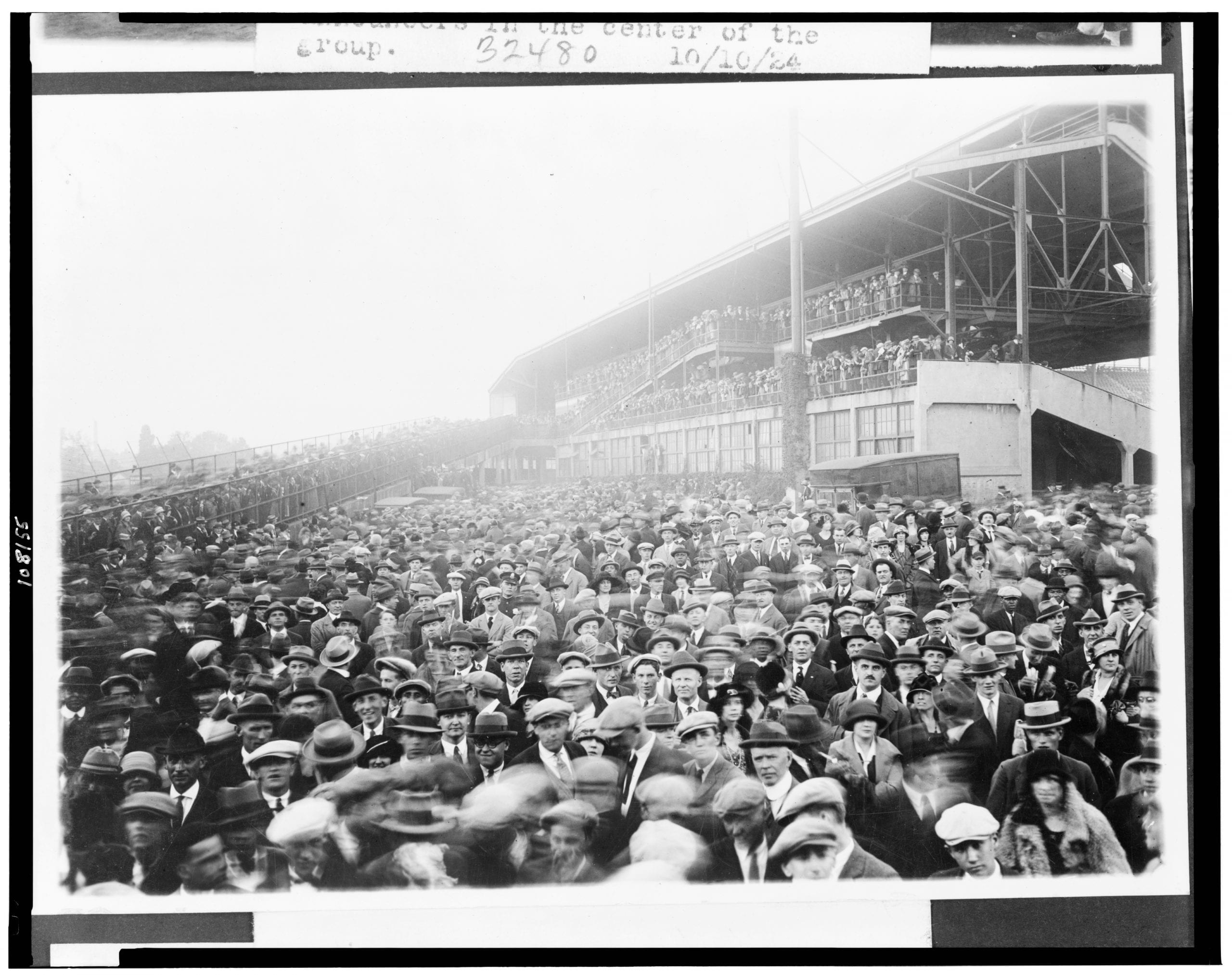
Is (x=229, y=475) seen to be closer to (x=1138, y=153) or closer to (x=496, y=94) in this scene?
(x=496, y=94)

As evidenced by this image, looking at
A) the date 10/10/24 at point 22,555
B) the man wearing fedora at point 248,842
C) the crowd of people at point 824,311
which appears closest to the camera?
the man wearing fedora at point 248,842

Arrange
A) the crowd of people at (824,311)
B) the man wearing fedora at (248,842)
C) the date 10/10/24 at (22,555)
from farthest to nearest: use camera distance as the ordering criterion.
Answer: the crowd of people at (824,311) → the date 10/10/24 at (22,555) → the man wearing fedora at (248,842)

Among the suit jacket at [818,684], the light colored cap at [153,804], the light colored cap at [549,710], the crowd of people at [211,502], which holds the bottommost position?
the light colored cap at [153,804]

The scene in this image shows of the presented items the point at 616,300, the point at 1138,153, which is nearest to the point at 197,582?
the point at 616,300

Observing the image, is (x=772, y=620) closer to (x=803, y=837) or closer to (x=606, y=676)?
(x=606, y=676)

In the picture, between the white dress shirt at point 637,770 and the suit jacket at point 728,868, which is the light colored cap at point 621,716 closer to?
the white dress shirt at point 637,770

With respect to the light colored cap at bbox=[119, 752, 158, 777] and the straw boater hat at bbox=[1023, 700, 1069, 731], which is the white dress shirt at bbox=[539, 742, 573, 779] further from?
the straw boater hat at bbox=[1023, 700, 1069, 731]

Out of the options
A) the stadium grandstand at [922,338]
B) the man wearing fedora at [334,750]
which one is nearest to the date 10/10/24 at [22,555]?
the man wearing fedora at [334,750]

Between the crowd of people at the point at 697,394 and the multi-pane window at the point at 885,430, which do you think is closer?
the multi-pane window at the point at 885,430
